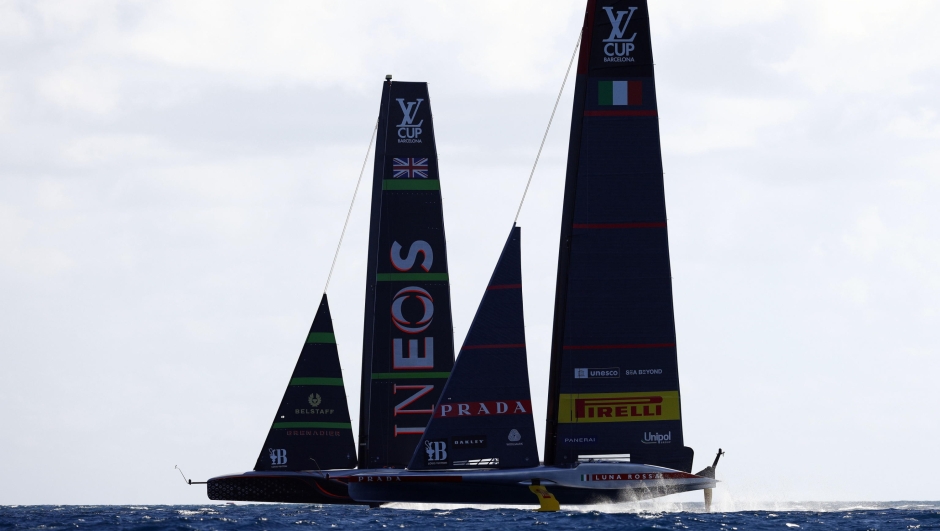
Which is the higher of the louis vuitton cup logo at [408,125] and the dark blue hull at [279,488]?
the louis vuitton cup logo at [408,125]

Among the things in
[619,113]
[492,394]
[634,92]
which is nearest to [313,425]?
[492,394]

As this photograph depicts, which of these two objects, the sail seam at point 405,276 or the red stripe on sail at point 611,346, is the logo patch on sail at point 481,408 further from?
the sail seam at point 405,276

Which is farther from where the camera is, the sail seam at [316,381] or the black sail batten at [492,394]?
the sail seam at [316,381]

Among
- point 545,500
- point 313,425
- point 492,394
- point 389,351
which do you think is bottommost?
point 545,500

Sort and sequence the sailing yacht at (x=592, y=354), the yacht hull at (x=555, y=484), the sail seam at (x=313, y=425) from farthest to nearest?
the sail seam at (x=313, y=425), the sailing yacht at (x=592, y=354), the yacht hull at (x=555, y=484)

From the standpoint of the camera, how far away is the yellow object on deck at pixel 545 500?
30.5 meters

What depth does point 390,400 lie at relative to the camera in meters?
38.5

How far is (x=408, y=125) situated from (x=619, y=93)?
29.6ft

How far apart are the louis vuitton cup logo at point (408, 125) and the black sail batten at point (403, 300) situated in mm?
25

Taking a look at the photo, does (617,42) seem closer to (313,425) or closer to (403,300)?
(403,300)

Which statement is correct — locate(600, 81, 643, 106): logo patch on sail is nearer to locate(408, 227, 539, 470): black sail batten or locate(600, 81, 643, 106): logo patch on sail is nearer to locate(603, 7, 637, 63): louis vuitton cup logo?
locate(603, 7, 637, 63): louis vuitton cup logo

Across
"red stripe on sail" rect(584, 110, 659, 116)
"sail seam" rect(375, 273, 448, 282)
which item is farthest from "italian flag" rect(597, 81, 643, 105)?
"sail seam" rect(375, 273, 448, 282)

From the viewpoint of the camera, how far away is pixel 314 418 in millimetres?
38688

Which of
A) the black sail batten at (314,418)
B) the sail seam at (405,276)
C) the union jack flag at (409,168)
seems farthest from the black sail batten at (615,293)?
the black sail batten at (314,418)
